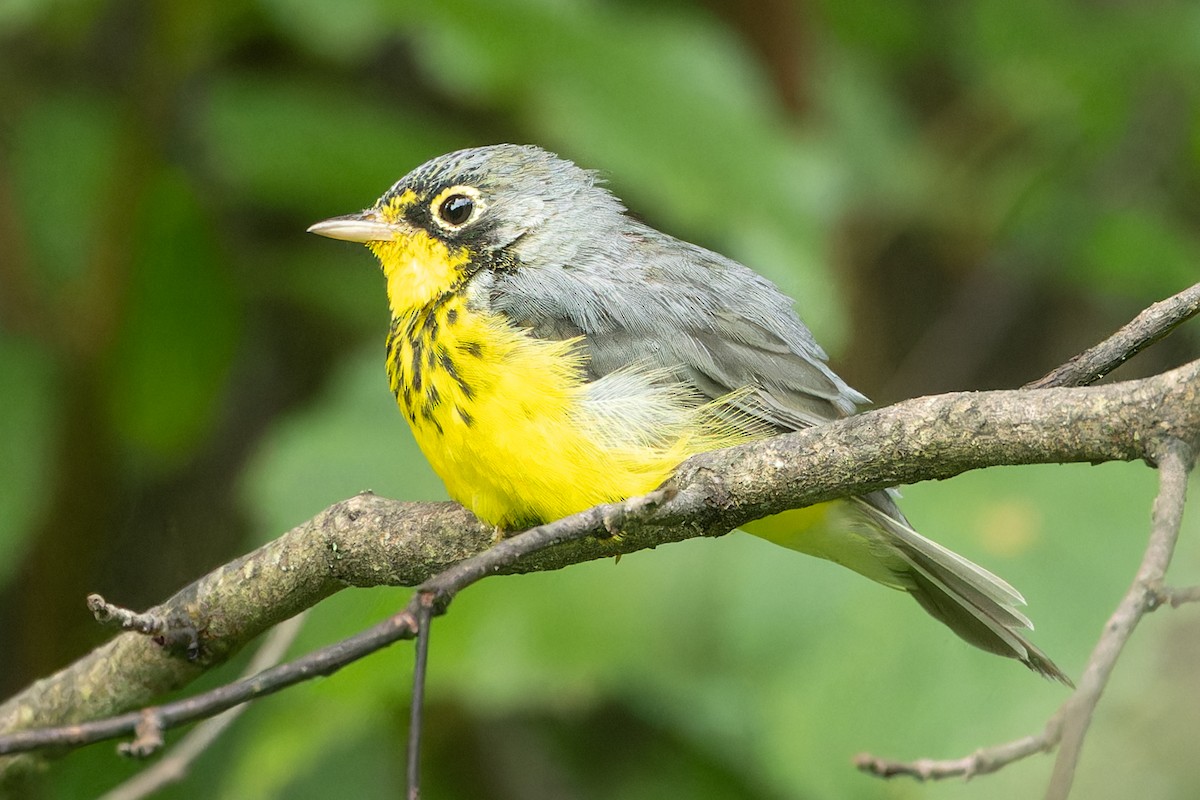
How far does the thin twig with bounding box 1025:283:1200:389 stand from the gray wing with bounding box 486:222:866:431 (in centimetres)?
116

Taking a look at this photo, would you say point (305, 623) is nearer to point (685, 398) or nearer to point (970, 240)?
point (685, 398)

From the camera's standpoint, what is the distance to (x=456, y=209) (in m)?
4.10

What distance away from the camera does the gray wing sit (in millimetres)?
3646

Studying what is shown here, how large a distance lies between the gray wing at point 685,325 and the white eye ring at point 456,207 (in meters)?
0.27

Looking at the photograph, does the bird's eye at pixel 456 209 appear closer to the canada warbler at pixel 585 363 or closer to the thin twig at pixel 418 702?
the canada warbler at pixel 585 363

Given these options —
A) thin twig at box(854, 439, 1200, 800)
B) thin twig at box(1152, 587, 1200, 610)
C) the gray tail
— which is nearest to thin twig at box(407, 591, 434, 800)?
thin twig at box(854, 439, 1200, 800)

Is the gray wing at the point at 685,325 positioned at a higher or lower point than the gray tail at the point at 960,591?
higher

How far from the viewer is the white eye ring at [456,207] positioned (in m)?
4.09

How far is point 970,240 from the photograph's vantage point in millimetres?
7656

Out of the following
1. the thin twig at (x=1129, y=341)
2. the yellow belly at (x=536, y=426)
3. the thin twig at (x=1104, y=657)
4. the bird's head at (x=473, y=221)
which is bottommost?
the thin twig at (x=1104, y=657)

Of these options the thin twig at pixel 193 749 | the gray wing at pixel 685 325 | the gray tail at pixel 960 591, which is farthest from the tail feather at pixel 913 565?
the thin twig at pixel 193 749

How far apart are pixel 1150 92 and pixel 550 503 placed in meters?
4.49

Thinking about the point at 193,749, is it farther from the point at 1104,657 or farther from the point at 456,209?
the point at 1104,657

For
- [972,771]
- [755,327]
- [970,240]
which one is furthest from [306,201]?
[972,771]
